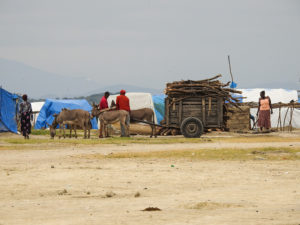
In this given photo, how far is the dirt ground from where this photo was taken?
6.49m

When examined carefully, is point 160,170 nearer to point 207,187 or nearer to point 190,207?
point 207,187

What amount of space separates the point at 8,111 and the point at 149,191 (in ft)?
69.9

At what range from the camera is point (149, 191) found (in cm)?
875


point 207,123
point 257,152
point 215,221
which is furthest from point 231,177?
point 207,123

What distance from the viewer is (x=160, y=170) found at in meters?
11.4

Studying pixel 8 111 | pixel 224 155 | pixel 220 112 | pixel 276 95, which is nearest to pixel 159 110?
pixel 276 95

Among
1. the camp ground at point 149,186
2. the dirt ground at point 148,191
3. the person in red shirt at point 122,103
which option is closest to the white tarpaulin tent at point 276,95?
the person in red shirt at point 122,103

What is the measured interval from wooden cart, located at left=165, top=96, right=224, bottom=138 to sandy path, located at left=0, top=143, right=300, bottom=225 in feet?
Answer: 32.9

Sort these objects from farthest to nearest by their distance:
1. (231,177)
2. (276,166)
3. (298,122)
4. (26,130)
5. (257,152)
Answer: (298,122) < (26,130) < (257,152) < (276,166) < (231,177)

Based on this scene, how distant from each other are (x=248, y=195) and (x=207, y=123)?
1563 cm

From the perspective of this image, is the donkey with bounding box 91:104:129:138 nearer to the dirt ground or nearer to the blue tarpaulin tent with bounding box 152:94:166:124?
the dirt ground

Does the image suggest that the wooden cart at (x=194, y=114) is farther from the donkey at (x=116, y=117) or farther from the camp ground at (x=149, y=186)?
the camp ground at (x=149, y=186)

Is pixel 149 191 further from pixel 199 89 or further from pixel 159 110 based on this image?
pixel 159 110

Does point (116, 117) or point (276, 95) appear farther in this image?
point (276, 95)
